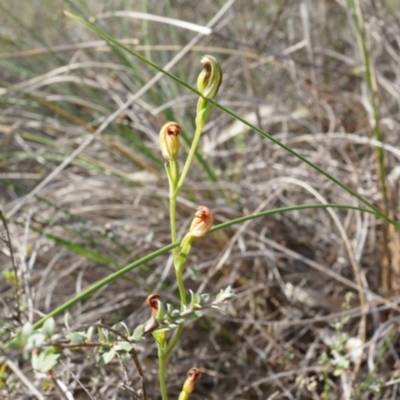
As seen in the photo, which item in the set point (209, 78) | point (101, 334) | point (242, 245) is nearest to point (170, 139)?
point (209, 78)

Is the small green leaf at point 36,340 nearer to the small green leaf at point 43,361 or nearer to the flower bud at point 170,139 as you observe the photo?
the small green leaf at point 43,361

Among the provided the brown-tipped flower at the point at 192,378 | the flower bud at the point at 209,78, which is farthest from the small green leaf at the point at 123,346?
the flower bud at the point at 209,78

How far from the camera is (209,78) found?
26.3 inches

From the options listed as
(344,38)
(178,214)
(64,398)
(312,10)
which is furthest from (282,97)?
(64,398)

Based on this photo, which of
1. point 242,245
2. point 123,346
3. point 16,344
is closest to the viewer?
point 16,344

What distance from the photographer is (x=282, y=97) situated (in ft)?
7.07

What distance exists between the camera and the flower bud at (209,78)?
2.18 feet

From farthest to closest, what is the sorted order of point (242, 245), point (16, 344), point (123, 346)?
1. point (242, 245)
2. point (123, 346)
3. point (16, 344)

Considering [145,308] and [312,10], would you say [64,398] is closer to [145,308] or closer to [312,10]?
[145,308]

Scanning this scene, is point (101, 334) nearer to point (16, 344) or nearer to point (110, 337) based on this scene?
point (110, 337)

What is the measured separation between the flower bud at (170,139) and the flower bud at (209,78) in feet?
0.15

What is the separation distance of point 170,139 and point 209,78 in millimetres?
71

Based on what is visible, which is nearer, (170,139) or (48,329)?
(48,329)

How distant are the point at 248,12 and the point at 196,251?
4.95 ft
